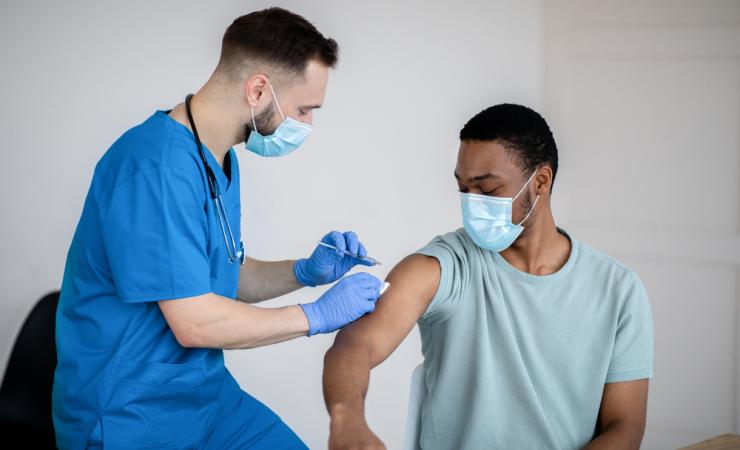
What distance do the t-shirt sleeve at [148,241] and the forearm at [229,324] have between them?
0.04 meters

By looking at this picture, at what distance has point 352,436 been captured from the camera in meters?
Result: 1.16

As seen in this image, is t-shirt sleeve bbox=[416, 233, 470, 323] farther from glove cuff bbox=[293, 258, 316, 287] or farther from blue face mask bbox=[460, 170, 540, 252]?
glove cuff bbox=[293, 258, 316, 287]

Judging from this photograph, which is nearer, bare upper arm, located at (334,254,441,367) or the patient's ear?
bare upper arm, located at (334,254,441,367)

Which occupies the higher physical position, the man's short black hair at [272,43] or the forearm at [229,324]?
the man's short black hair at [272,43]

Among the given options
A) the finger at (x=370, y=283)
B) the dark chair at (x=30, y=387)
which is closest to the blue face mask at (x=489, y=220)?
the finger at (x=370, y=283)

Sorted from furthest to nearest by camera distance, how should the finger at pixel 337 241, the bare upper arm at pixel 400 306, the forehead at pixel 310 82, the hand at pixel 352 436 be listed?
the finger at pixel 337 241 → the forehead at pixel 310 82 → the bare upper arm at pixel 400 306 → the hand at pixel 352 436

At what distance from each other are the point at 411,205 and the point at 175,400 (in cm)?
155

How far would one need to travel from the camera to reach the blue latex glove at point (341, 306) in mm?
1582

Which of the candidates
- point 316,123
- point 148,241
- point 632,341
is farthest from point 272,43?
point 316,123

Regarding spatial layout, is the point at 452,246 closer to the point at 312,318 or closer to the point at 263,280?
the point at 312,318

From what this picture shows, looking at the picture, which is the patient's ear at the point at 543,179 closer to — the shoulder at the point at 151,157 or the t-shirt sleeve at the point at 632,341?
the t-shirt sleeve at the point at 632,341

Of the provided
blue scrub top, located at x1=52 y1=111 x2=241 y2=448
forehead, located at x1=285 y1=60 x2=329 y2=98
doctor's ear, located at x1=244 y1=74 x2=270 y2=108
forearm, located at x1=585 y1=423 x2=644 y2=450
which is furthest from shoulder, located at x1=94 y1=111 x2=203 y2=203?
forearm, located at x1=585 y1=423 x2=644 y2=450

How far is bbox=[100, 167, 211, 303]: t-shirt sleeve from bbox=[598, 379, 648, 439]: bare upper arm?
0.89 meters

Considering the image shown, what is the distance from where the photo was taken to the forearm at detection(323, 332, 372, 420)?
1.29m
